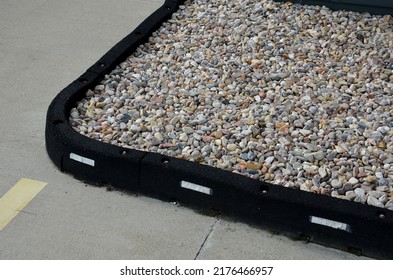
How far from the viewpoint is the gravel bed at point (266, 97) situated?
3572 mm

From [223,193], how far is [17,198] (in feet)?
3.32

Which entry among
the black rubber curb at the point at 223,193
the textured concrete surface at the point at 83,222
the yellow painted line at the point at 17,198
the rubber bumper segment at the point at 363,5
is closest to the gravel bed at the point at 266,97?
the rubber bumper segment at the point at 363,5

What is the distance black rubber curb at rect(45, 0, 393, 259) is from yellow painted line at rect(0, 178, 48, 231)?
18 cm

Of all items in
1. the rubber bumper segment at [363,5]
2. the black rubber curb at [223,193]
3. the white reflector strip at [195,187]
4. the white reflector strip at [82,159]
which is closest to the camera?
the black rubber curb at [223,193]

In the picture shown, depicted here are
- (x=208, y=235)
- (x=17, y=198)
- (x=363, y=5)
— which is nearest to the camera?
(x=208, y=235)

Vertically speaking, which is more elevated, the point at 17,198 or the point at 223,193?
the point at 223,193

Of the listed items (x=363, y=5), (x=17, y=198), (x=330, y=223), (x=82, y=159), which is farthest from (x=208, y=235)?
(x=363, y=5)

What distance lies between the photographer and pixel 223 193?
3.33 metres

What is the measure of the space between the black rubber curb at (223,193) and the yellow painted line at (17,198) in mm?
184

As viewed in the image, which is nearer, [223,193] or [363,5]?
[223,193]

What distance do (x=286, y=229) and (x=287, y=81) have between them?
1277 millimetres

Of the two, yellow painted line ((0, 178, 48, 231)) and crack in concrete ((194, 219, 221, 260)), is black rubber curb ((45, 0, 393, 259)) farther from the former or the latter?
yellow painted line ((0, 178, 48, 231))

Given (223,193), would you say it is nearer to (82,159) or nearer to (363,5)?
(82,159)

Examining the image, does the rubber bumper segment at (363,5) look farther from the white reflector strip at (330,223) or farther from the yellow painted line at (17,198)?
the yellow painted line at (17,198)
